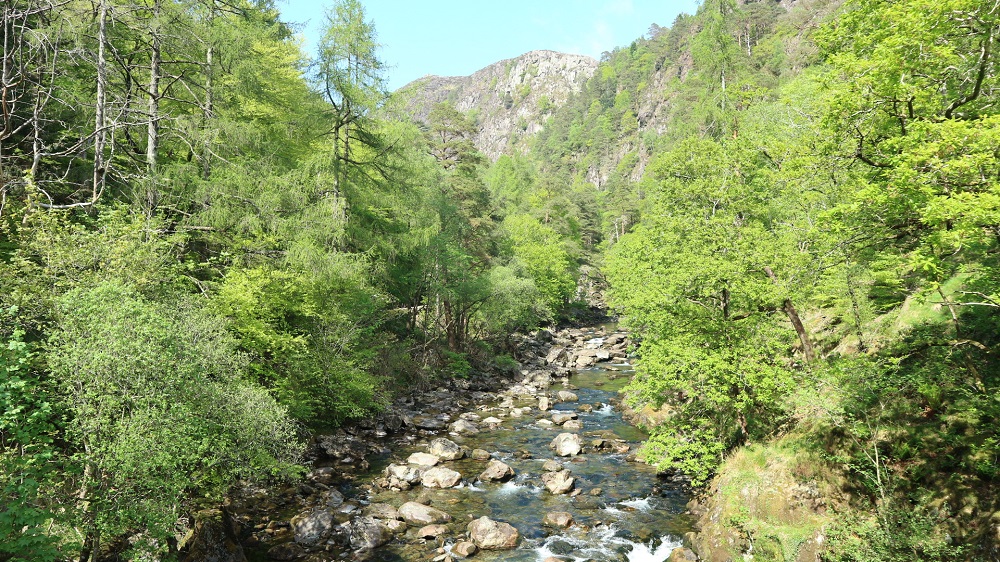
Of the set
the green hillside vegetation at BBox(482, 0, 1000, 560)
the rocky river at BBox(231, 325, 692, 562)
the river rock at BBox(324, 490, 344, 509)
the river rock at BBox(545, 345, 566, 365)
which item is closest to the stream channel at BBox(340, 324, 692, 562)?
the rocky river at BBox(231, 325, 692, 562)

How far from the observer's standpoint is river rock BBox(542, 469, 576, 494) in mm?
17891

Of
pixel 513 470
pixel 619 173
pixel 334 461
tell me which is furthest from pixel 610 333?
pixel 619 173

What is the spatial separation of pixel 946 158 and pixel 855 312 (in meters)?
8.20

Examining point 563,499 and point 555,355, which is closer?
point 563,499

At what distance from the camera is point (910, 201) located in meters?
8.42

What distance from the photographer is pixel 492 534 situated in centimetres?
1436

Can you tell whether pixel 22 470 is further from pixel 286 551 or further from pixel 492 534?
pixel 492 534

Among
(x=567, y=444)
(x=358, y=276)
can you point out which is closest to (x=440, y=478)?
(x=567, y=444)

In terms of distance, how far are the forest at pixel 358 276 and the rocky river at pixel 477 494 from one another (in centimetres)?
179

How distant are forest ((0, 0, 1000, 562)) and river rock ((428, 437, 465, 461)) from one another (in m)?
4.02

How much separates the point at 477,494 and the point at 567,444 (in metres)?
5.67

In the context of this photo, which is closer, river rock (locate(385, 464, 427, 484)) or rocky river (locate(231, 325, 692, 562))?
rocky river (locate(231, 325, 692, 562))

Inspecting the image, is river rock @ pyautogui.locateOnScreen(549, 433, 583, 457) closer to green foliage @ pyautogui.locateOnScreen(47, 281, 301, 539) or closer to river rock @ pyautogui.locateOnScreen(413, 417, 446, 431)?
river rock @ pyautogui.locateOnScreen(413, 417, 446, 431)

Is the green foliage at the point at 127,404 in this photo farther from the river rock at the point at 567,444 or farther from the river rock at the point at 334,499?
the river rock at the point at 567,444
